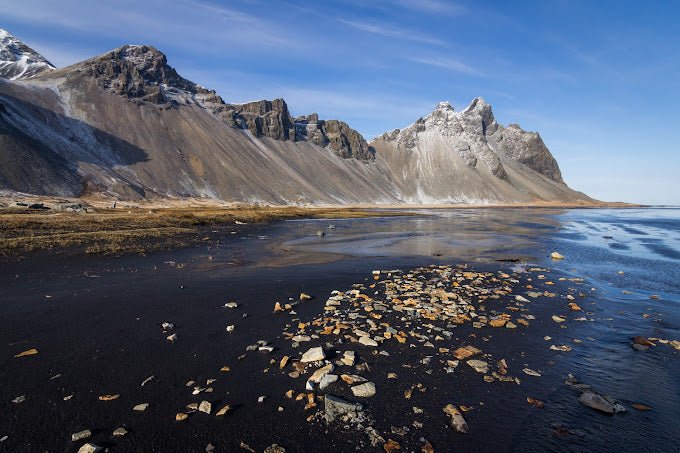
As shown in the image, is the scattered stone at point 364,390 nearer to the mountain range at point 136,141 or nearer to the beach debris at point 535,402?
the beach debris at point 535,402

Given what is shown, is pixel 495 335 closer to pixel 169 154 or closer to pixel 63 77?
pixel 169 154

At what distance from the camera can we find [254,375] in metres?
9.23

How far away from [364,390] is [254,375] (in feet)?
9.27

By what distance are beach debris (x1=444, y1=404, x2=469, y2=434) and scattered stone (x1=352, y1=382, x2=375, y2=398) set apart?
1660 mm

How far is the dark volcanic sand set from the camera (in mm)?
7027

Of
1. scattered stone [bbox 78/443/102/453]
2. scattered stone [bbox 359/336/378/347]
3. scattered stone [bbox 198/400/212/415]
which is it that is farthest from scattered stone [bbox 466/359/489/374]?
scattered stone [bbox 78/443/102/453]

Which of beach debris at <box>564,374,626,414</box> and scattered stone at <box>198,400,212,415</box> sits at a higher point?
beach debris at <box>564,374,626,414</box>

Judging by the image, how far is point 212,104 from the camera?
192 m

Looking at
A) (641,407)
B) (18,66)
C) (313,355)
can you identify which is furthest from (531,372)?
(18,66)

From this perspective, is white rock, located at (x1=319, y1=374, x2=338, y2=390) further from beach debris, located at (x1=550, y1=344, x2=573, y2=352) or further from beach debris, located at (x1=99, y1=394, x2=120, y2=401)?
beach debris, located at (x1=550, y1=344, x2=573, y2=352)

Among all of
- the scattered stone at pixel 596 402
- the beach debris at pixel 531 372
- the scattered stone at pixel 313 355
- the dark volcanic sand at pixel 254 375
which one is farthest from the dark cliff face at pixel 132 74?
the scattered stone at pixel 596 402

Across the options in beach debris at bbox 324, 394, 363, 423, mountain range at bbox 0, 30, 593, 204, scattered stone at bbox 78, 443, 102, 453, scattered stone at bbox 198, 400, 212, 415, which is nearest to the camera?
scattered stone at bbox 78, 443, 102, 453

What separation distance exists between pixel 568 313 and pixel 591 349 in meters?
3.99

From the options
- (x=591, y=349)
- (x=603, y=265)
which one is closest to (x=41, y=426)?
(x=591, y=349)
